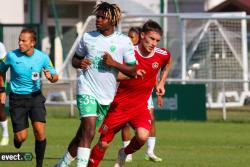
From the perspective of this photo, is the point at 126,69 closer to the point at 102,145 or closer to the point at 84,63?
the point at 84,63

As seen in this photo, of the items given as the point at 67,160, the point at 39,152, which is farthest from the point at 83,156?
the point at 39,152

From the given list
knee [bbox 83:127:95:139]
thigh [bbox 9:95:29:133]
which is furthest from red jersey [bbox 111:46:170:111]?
thigh [bbox 9:95:29:133]

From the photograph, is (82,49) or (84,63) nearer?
(84,63)

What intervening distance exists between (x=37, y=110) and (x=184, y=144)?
642cm

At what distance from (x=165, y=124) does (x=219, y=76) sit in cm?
569

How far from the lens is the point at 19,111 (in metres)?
14.4

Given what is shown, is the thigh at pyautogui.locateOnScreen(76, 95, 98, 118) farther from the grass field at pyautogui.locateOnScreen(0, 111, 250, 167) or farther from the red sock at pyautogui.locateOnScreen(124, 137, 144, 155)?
the grass field at pyautogui.locateOnScreen(0, 111, 250, 167)

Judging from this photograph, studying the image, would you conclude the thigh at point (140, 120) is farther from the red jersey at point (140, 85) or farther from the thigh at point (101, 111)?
the thigh at point (101, 111)

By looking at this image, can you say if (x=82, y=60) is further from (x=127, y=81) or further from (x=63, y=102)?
(x=63, y=102)

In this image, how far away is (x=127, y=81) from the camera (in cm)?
1344

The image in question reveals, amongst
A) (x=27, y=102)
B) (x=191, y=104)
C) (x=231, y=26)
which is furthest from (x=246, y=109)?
(x=27, y=102)

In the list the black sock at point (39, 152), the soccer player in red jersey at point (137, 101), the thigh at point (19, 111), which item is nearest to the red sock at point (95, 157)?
the soccer player in red jersey at point (137, 101)

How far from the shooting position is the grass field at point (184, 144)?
52.1ft

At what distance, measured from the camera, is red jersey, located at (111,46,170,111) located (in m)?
13.3
